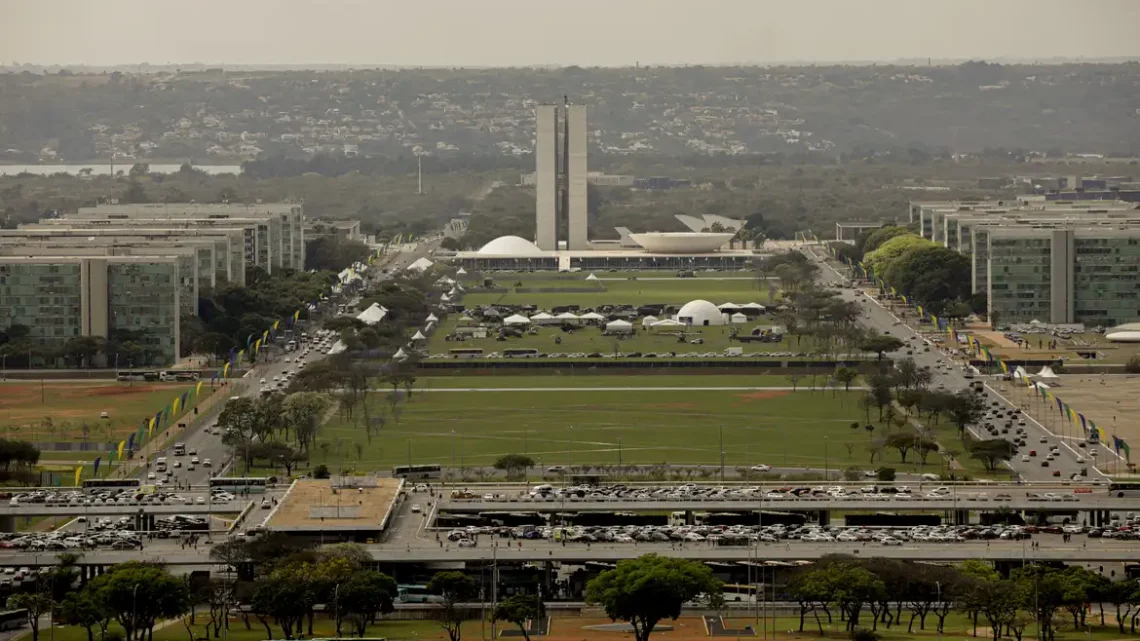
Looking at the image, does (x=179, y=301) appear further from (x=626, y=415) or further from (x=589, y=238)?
(x=589, y=238)

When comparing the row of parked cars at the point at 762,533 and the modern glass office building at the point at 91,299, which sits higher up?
the modern glass office building at the point at 91,299

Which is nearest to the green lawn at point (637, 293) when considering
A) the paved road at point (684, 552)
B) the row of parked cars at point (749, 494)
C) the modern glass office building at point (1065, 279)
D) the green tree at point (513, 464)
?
the modern glass office building at point (1065, 279)

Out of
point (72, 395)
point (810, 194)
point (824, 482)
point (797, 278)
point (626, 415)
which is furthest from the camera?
point (810, 194)

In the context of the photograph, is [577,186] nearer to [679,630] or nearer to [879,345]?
[879,345]

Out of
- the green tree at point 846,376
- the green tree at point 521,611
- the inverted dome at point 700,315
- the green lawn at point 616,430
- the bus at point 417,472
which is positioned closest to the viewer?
the green tree at point 521,611

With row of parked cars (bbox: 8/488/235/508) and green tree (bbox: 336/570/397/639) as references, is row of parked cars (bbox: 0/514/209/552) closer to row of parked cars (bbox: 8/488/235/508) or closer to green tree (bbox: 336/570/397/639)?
row of parked cars (bbox: 8/488/235/508)

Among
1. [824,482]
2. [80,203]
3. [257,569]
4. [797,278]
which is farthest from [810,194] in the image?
[257,569]

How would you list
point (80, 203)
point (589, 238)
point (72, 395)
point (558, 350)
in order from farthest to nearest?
point (80, 203)
point (589, 238)
point (558, 350)
point (72, 395)

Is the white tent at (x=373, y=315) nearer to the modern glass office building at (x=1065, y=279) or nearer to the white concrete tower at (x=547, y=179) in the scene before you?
the modern glass office building at (x=1065, y=279)
